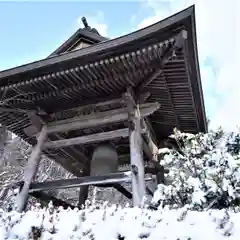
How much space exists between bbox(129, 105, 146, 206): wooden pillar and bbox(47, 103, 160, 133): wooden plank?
0.22m

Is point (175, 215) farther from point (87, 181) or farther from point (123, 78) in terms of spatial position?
point (123, 78)

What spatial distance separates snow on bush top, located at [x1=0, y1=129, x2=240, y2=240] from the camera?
2761 mm

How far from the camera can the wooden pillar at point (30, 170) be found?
568cm

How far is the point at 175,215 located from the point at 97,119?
3.52m

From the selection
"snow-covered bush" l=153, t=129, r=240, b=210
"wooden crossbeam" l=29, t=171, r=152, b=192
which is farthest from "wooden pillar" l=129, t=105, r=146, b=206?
"snow-covered bush" l=153, t=129, r=240, b=210

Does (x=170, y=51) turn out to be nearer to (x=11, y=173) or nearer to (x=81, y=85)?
(x=81, y=85)

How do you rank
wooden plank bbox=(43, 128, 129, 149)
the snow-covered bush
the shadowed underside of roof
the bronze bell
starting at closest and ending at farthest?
the snow-covered bush
the shadowed underside of roof
wooden plank bbox=(43, 128, 129, 149)
the bronze bell

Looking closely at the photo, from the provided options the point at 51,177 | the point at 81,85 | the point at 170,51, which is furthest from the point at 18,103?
the point at 51,177

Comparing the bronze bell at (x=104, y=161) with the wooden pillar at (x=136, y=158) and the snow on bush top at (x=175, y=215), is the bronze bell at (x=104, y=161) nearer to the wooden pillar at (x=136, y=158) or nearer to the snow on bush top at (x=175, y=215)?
the wooden pillar at (x=136, y=158)

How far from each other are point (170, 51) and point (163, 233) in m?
2.97

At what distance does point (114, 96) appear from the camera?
6062mm

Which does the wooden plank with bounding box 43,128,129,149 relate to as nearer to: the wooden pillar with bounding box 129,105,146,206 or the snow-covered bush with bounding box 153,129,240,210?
the wooden pillar with bounding box 129,105,146,206

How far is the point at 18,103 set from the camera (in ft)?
21.2

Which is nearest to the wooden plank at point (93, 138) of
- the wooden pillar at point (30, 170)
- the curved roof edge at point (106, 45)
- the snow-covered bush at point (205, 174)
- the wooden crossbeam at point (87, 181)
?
the wooden pillar at point (30, 170)
